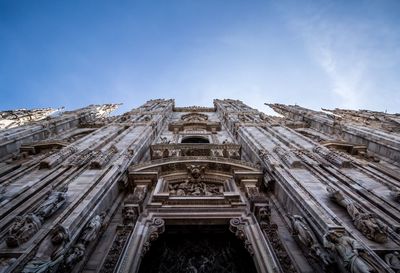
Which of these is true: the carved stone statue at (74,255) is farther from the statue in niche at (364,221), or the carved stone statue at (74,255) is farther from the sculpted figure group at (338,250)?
the statue in niche at (364,221)

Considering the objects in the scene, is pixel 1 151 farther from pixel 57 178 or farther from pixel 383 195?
pixel 383 195

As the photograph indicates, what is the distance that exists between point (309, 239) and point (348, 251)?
1024 millimetres

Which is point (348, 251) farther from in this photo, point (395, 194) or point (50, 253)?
point (50, 253)

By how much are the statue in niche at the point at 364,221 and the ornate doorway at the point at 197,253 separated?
2.83m

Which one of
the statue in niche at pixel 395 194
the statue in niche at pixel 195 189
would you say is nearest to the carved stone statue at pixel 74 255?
the statue in niche at pixel 195 189

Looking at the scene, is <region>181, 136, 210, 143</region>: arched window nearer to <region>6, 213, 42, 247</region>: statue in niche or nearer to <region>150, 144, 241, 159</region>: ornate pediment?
<region>150, 144, 241, 159</region>: ornate pediment

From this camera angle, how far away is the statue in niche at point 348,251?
426 centimetres

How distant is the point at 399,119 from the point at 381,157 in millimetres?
4980

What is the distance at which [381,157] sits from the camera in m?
11.9

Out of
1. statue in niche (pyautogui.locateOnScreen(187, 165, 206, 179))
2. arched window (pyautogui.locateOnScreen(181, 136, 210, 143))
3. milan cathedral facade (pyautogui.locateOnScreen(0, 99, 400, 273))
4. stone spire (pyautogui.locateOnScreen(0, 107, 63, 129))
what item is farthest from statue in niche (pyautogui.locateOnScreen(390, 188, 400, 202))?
stone spire (pyautogui.locateOnScreen(0, 107, 63, 129))

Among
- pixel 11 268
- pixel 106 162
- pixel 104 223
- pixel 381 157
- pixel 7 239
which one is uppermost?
pixel 381 157

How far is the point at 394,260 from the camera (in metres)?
4.56

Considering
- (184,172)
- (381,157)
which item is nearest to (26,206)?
(184,172)

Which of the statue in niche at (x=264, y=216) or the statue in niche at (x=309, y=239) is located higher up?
the statue in niche at (x=264, y=216)
